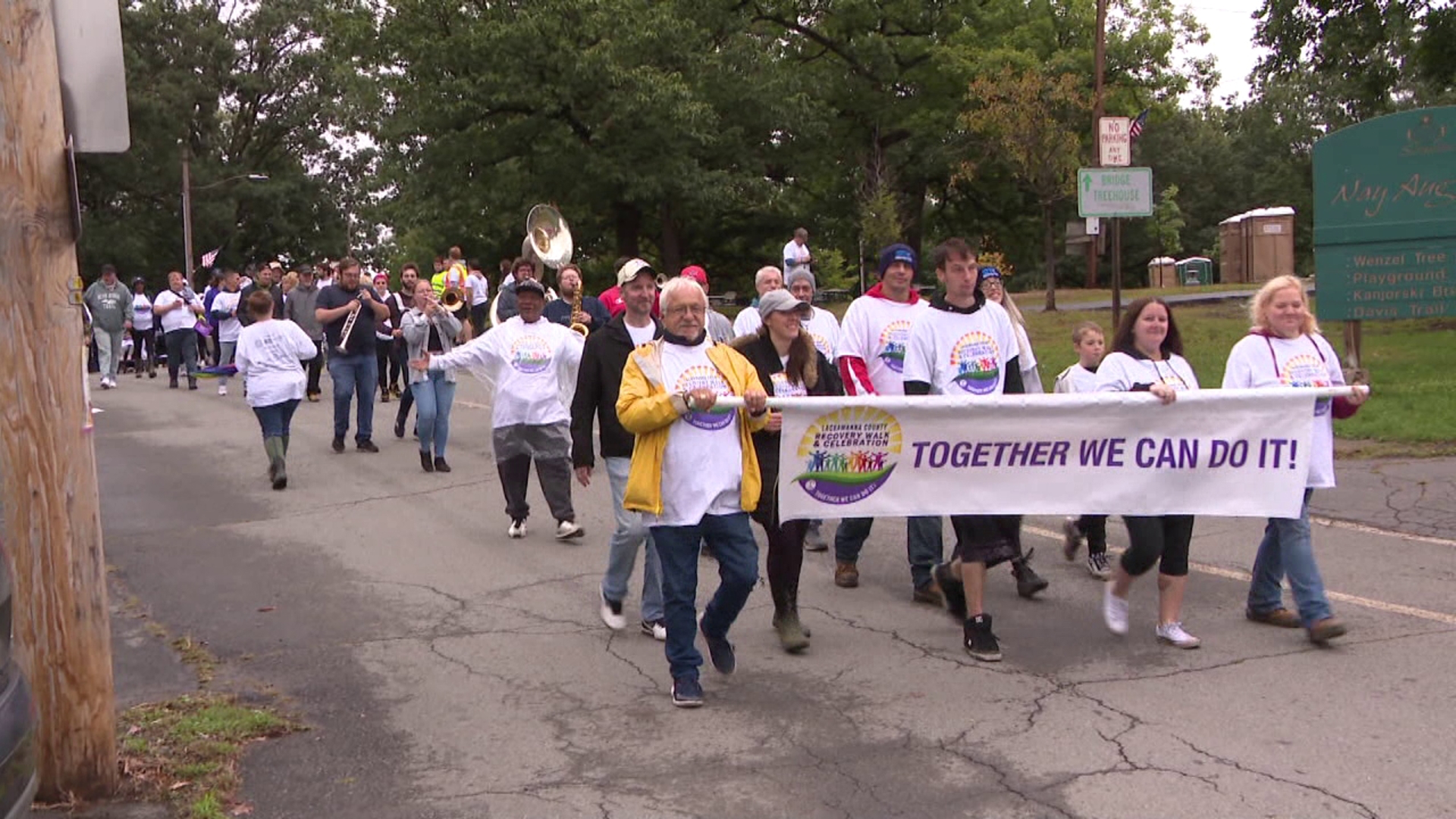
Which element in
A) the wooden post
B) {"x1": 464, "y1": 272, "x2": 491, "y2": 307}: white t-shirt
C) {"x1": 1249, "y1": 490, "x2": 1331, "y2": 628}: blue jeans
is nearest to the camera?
the wooden post

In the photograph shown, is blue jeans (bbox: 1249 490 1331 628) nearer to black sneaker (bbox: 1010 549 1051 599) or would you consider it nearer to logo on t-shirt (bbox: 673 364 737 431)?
black sneaker (bbox: 1010 549 1051 599)

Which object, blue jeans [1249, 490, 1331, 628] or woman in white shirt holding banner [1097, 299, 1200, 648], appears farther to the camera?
woman in white shirt holding banner [1097, 299, 1200, 648]

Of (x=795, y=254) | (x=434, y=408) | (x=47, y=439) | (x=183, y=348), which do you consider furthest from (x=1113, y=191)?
(x=183, y=348)

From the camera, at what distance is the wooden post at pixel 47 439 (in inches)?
176

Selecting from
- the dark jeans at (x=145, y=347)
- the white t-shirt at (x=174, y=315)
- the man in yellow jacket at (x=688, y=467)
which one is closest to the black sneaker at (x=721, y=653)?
the man in yellow jacket at (x=688, y=467)

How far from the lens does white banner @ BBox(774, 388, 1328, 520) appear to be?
20.6ft

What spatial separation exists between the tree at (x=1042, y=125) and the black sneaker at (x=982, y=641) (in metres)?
23.9

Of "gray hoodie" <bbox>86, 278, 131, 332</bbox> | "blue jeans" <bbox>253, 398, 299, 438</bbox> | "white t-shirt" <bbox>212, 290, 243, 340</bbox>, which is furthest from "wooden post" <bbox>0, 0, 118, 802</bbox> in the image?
"gray hoodie" <bbox>86, 278, 131, 332</bbox>

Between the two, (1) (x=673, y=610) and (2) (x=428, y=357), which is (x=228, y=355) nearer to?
(2) (x=428, y=357)

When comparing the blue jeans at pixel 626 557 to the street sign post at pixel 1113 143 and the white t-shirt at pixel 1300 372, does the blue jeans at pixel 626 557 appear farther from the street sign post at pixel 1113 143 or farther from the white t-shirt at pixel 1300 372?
the street sign post at pixel 1113 143

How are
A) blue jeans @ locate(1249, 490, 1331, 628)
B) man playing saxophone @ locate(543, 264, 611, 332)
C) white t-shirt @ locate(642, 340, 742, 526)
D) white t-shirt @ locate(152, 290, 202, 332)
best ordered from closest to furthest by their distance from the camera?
white t-shirt @ locate(642, 340, 742, 526) → blue jeans @ locate(1249, 490, 1331, 628) → man playing saxophone @ locate(543, 264, 611, 332) → white t-shirt @ locate(152, 290, 202, 332)

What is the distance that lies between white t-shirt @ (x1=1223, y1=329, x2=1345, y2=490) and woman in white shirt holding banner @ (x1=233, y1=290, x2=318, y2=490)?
7.94m

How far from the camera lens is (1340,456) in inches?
445

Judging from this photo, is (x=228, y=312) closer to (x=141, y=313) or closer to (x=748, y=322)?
(x=141, y=313)
